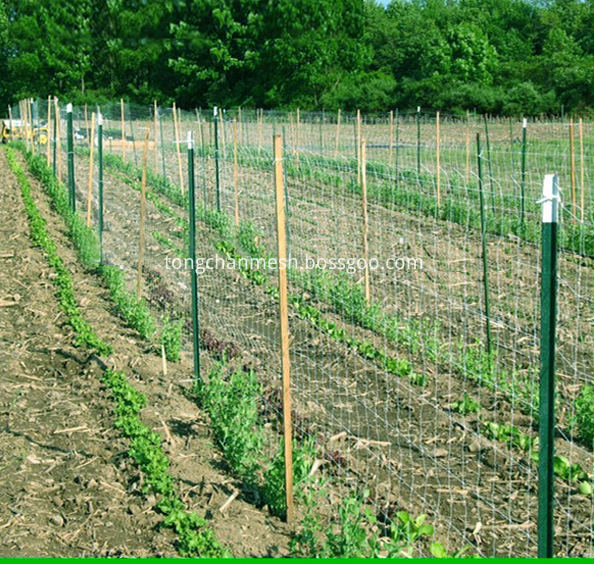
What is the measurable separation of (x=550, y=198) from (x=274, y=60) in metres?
41.6

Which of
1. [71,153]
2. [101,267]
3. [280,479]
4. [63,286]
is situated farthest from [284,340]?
[71,153]

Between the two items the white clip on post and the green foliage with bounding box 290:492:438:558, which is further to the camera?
the green foliage with bounding box 290:492:438:558

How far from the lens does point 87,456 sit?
17.4ft

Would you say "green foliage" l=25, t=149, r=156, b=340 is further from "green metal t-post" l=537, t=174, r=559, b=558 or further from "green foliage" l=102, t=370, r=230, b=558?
"green metal t-post" l=537, t=174, r=559, b=558

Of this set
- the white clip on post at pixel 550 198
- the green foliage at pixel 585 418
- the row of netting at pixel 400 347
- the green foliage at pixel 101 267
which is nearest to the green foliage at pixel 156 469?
the row of netting at pixel 400 347

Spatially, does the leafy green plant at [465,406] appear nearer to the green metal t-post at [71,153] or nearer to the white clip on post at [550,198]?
the white clip on post at [550,198]

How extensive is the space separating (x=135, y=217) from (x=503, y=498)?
1017cm

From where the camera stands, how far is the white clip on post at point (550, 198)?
302 cm

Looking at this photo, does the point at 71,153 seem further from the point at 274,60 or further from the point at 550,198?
the point at 274,60

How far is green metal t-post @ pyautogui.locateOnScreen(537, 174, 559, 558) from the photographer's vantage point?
3.05 m

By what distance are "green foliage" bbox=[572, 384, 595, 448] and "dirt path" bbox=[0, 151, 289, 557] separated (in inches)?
90.0

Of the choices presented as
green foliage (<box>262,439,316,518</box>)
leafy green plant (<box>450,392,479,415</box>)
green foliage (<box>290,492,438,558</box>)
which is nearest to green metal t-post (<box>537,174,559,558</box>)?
green foliage (<box>290,492,438,558</box>)

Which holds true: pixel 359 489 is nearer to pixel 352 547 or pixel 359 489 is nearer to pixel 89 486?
pixel 352 547

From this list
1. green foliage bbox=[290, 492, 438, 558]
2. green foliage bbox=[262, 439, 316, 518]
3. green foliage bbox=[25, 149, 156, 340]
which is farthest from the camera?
green foliage bbox=[25, 149, 156, 340]
